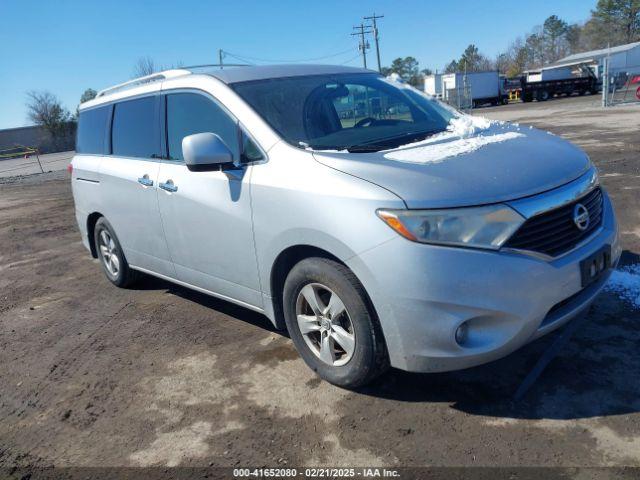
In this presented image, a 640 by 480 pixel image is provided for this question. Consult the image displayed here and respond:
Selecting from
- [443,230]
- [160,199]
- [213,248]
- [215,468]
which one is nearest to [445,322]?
[443,230]

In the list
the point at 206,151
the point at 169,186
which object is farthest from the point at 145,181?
the point at 206,151

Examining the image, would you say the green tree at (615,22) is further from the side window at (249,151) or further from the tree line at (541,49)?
the side window at (249,151)

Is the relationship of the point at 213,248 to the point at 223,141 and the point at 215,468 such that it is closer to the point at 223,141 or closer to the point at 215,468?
the point at 223,141

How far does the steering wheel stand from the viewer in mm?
3810

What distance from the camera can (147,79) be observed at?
4727 mm

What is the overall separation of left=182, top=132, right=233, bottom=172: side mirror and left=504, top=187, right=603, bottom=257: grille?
176 cm

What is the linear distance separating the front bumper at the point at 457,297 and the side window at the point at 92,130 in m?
3.60

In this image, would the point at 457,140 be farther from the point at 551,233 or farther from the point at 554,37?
the point at 554,37

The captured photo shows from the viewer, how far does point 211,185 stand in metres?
3.62

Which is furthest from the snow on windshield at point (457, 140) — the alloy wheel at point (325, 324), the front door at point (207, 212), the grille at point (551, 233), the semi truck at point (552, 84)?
the semi truck at point (552, 84)

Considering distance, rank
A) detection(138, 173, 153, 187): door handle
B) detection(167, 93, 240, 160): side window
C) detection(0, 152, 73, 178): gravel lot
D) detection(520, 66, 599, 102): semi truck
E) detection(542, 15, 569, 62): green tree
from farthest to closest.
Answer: detection(542, 15, 569, 62): green tree
detection(520, 66, 599, 102): semi truck
detection(0, 152, 73, 178): gravel lot
detection(138, 173, 153, 187): door handle
detection(167, 93, 240, 160): side window

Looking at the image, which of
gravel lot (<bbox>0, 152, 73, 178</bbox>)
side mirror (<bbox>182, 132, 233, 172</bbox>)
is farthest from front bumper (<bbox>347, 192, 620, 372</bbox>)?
gravel lot (<bbox>0, 152, 73, 178</bbox>)

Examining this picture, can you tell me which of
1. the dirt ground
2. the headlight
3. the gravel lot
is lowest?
the dirt ground

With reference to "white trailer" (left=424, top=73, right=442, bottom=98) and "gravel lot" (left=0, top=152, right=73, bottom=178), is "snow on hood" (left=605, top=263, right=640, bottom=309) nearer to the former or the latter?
"gravel lot" (left=0, top=152, right=73, bottom=178)
